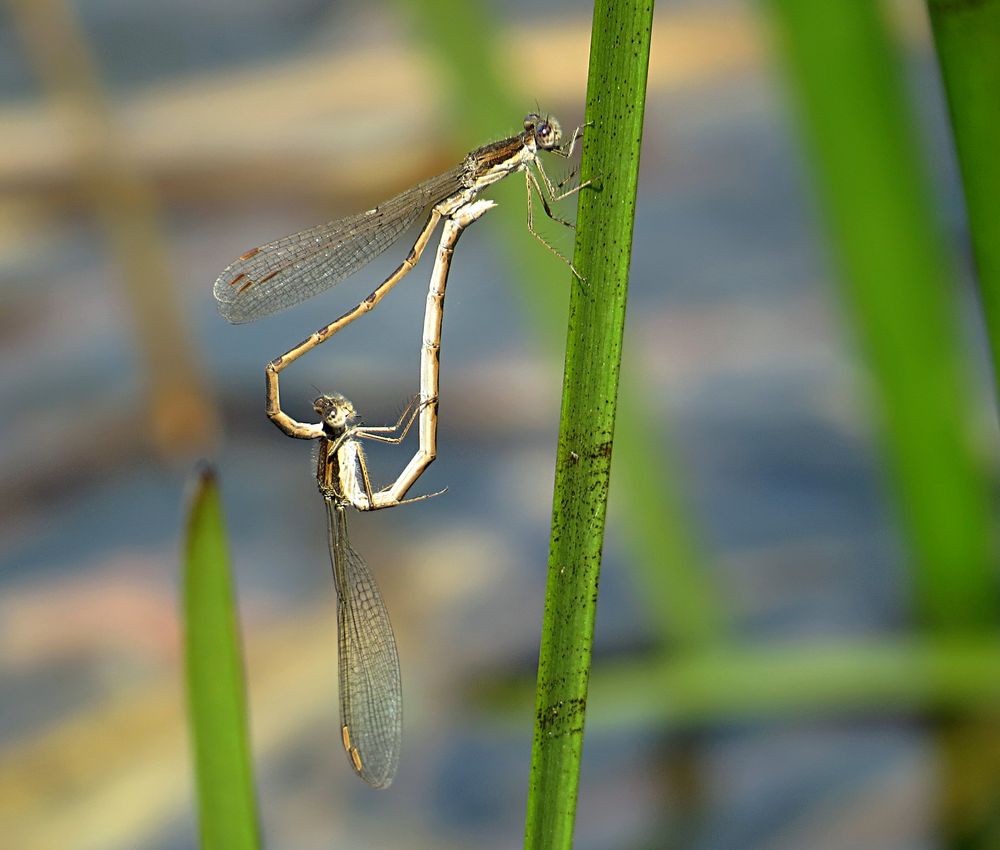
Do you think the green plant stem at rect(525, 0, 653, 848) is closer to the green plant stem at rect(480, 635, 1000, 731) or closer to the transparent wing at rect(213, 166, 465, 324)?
the transparent wing at rect(213, 166, 465, 324)

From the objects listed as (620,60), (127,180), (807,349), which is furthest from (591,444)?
(127,180)

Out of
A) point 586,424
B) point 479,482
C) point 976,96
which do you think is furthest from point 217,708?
point 479,482

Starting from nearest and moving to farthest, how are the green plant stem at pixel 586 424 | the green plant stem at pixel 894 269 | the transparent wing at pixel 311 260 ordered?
the green plant stem at pixel 586 424
the green plant stem at pixel 894 269
the transparent wing at pixel 311 260

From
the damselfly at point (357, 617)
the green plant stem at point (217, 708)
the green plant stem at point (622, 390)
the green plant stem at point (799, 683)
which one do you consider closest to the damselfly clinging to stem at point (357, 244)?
the damselfly at point (357, 617)

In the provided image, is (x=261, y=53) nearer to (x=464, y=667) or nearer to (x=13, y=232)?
(x=13, y=232)

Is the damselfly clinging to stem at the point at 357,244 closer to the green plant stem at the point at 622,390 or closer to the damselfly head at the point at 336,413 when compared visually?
the damselfly head at the point at 336,413

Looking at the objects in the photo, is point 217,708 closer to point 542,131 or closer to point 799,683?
point 542,131

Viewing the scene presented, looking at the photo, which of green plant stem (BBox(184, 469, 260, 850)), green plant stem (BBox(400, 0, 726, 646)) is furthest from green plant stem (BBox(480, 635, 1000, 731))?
green plant stem (BBox(184, 469, 260, 850))
